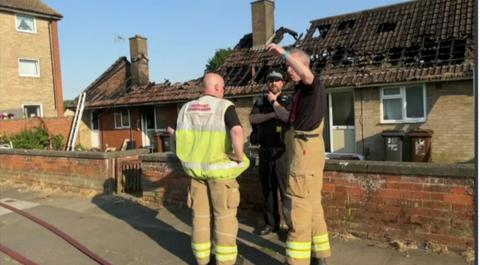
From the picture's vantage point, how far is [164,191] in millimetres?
7191

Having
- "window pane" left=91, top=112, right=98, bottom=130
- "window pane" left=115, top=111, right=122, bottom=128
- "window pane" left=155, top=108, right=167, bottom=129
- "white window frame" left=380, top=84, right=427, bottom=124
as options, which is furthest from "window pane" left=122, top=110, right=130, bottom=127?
"white window frame" left=380, top=84, right=427, bottom=124

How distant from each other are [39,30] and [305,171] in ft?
91.4

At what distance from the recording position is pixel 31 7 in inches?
1078

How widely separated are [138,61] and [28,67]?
6.96m

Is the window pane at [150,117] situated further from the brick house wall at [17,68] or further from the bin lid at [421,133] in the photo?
the bin lid at [421,133]

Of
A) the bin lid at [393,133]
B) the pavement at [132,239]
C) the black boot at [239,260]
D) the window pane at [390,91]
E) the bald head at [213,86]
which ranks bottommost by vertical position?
the pavement at [132,239]

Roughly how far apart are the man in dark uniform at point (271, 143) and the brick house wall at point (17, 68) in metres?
24.2

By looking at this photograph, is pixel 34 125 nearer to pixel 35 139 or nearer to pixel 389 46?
pixel 35 139

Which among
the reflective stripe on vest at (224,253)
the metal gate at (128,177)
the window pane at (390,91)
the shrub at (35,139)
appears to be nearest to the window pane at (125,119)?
the shrub at (35,139)

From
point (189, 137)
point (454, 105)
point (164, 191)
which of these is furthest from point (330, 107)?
point (189, 137)

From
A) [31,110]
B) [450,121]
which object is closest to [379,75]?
[450,121]

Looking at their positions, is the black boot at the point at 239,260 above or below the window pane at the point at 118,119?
below

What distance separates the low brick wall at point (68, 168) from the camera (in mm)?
8820

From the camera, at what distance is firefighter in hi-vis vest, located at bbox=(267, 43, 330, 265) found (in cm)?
402
